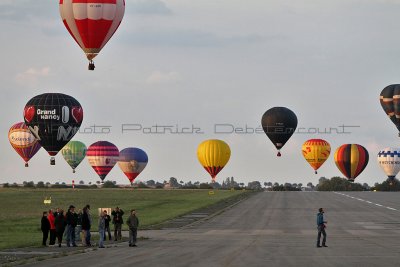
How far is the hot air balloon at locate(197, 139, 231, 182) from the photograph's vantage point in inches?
6590

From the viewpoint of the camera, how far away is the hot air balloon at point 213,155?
167375mm

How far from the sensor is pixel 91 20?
82375mm

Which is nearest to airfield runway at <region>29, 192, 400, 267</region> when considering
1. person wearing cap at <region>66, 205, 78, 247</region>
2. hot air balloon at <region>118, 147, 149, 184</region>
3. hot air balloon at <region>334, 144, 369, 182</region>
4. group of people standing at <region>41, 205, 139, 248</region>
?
group of people standing at <region>41, 205, 139, 248</region>

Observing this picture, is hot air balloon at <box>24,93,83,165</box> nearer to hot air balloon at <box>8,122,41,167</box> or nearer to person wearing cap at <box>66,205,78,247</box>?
hot air balloon at <box>8,122,41,167</box>

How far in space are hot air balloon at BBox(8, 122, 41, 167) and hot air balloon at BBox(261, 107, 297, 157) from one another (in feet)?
123

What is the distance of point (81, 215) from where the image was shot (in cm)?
5306

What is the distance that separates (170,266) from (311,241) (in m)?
18.5

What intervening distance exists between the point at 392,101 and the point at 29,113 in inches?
→ 1843

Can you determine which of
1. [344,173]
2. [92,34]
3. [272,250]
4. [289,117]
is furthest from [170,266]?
[344,173]

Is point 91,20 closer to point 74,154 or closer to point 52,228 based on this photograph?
point 52,228

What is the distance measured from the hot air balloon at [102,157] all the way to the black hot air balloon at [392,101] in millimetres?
63014

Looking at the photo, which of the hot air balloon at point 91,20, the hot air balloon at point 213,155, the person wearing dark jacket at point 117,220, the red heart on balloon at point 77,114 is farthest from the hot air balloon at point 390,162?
the person wearing dark jacket at point 117,220

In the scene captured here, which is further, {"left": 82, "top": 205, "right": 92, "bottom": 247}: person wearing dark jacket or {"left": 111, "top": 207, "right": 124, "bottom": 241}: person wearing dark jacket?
{"left": 111, "top": 207, "right": 124, "bottom": 241}: person wearing dark jacket

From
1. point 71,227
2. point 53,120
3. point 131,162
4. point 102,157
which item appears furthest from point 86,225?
point 131,162
